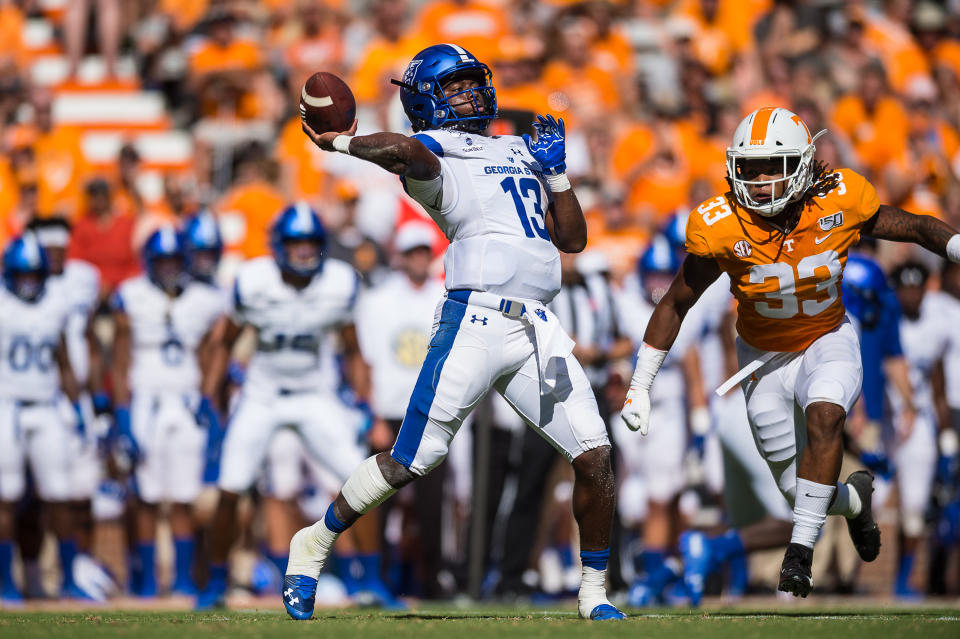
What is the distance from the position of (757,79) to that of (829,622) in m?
8.17

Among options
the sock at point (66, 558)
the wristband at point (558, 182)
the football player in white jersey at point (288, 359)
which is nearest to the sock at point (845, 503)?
the wristband at point (558, 182)

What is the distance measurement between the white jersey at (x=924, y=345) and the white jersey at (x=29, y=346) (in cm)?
543

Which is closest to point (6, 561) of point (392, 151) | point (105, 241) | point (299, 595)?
point (105, 241)

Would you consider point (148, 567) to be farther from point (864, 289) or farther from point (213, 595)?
point (864, 289)

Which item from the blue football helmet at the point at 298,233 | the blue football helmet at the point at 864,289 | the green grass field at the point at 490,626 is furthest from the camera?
the blue football helmet at the point at 298,233

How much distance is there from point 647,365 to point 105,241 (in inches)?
236

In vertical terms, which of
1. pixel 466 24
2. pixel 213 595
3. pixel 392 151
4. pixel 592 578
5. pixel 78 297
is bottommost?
pixel 213 595

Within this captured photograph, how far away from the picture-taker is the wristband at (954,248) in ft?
19.3

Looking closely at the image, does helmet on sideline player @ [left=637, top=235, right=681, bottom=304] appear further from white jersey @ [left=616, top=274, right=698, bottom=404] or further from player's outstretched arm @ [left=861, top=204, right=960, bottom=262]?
player's outstretched arm @ [left=861, top=204, right=960, bottom=262]

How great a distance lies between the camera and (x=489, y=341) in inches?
234

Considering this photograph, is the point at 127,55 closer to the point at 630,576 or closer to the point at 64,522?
the point at 64,522

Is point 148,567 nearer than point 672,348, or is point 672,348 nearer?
point 148,567

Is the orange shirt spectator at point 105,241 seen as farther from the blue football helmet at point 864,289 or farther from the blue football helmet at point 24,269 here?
the blue football helmet at point 864,289

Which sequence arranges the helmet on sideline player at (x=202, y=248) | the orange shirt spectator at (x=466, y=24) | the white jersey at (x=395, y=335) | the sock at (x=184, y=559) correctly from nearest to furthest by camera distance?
the sock at (x=184, y=559) < the white jersey at (x=395, y=335) < the helmet on sideline player at (x=202, y=248) < the orange shirt spectator at (x=466, y=24)
